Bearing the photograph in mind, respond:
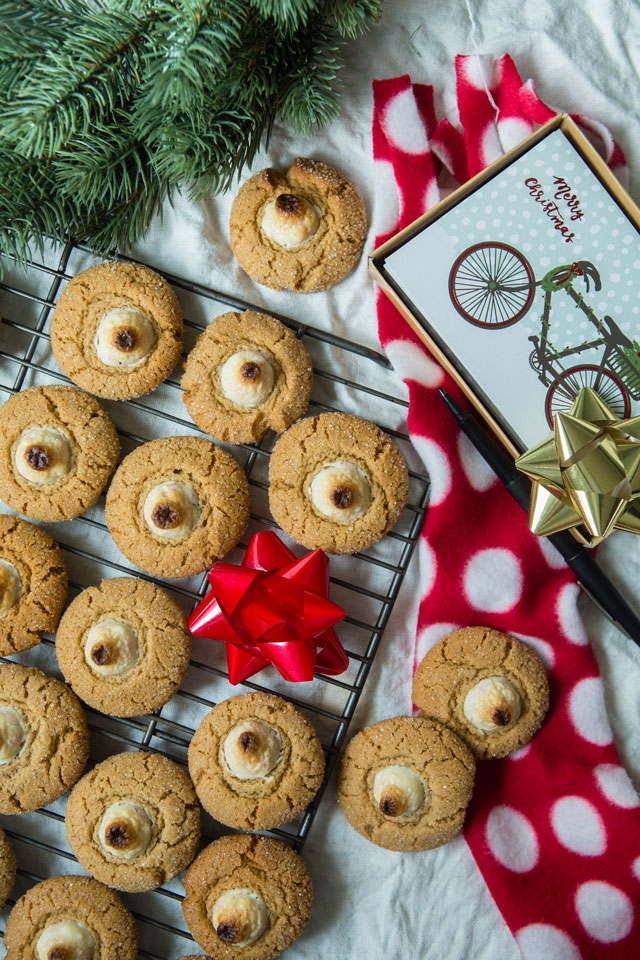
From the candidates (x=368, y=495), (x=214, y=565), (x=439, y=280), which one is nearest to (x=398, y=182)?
(x=439, y=280)

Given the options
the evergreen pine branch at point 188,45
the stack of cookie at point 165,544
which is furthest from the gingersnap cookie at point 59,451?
the evergreen pine branch at point 188,45

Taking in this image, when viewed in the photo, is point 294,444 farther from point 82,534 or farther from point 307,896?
point 307,896

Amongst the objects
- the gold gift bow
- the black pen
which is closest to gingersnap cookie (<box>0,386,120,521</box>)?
the black pen

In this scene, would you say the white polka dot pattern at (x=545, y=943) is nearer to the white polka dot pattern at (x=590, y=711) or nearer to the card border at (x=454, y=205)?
the white polka dot pattern at (x=590, y=711)

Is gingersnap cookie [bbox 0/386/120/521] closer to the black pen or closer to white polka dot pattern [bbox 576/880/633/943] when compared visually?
the black pen

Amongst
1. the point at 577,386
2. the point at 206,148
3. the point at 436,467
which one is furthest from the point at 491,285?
the point at 206,148
